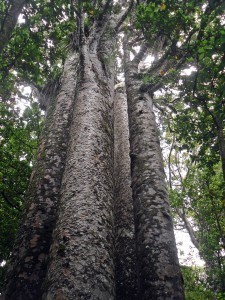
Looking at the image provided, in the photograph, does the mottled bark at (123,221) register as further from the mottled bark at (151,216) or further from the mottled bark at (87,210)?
the mottled bark at (87,210)

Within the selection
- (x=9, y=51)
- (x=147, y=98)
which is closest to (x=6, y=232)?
(x=9, y=51)

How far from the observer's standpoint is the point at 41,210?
352cm

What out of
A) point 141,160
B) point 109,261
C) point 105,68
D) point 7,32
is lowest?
point 109,261

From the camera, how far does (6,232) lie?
6.79 meters

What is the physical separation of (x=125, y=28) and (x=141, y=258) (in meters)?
5.99

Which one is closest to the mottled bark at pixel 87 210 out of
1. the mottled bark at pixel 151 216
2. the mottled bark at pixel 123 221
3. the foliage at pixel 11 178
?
the mottled bark at pixel 151 216

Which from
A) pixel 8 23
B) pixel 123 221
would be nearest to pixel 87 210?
pixel 123 221

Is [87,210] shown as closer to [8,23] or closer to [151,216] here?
[151,216]

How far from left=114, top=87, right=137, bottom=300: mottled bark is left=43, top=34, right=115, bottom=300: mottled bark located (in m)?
1.00

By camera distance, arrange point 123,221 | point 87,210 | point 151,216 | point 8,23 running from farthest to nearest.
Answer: point 123,221 < point 8,23 < point 151,216 < point 87,210

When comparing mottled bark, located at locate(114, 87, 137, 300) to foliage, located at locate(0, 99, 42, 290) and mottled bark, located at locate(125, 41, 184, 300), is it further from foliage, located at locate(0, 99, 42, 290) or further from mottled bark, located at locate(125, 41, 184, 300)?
foliage, located at locate(0, 99, 42, 290)

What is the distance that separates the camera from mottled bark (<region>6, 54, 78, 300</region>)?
2.89 m

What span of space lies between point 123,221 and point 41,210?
138 cm

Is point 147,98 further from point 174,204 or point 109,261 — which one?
point 174,204
